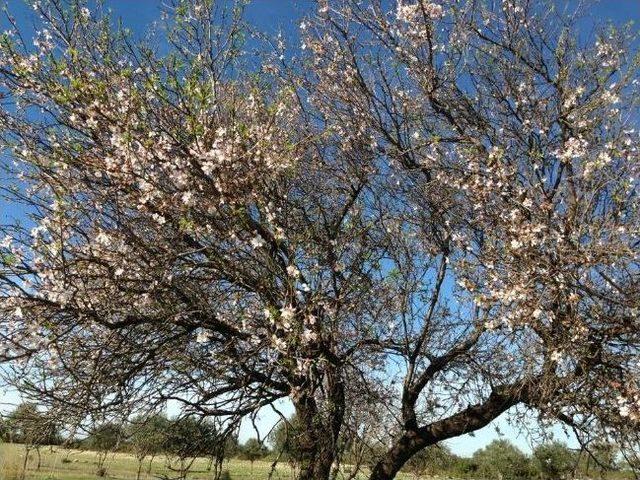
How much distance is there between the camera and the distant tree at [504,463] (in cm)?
5441

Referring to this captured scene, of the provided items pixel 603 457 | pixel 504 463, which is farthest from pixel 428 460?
pixel 504 463

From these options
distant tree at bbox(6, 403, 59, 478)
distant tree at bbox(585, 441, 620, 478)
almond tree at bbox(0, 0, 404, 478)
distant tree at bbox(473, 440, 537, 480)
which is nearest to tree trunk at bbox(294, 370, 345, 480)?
almond tree at bbox(0, 0, 404, 478)

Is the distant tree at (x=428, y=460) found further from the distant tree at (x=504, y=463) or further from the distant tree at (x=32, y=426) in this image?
the distant tree at (x=504, y=463)

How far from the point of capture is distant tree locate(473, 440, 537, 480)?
178 ft

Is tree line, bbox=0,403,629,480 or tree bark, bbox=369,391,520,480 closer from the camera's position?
tree line, bbox=0,403,629,480

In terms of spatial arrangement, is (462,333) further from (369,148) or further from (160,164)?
(160,164)

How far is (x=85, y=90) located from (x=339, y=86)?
140 inches

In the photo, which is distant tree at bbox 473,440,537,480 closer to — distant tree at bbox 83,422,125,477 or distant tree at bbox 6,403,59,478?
distant tree at bbox 83,422,125,477

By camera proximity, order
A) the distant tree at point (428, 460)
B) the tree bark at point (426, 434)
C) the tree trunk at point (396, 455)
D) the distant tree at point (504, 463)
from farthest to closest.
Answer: the distant tree at point (504, 463), the distant tree at point (428, 460), the tree trunk at point (396, 455), the tree bark at point (426, 434)

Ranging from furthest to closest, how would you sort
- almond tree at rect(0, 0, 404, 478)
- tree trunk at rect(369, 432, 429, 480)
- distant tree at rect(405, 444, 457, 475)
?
distant tree at rect(405, 444, 457, 475) < tree trunk at rect(369, 432, 429, 480) < almond tree at rect(0, 0, 404, 478)

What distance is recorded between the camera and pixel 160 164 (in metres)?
5.80

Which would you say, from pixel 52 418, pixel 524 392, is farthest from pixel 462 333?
pixel 52 418

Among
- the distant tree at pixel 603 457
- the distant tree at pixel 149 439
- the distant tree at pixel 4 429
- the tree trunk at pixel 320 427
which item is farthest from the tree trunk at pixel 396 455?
the distant tree at pixel 4 429

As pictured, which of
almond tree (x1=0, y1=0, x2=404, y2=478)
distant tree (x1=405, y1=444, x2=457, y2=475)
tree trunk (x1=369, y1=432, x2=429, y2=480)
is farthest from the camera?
distant tree (x1=405, y1=444, x2=457, y2=475)
